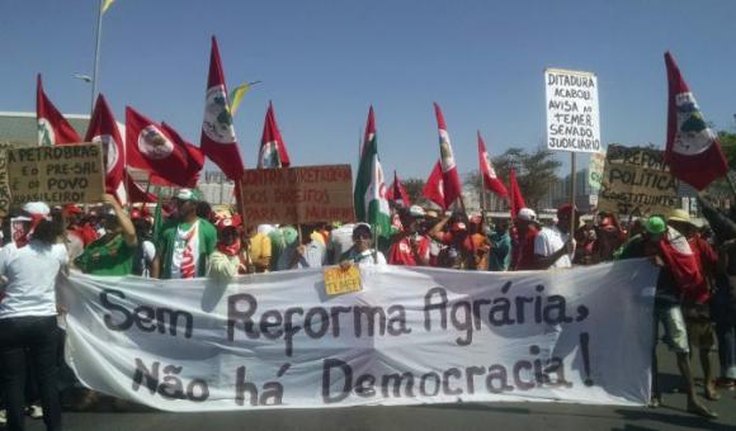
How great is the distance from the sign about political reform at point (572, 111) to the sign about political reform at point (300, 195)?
231 cm

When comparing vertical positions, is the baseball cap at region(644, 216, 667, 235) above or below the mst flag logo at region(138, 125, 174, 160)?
below

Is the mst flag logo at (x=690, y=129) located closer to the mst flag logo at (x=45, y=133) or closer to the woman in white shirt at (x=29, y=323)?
the woman in white shirt at (x=29, y=323)

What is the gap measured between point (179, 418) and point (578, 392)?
11.0 feet

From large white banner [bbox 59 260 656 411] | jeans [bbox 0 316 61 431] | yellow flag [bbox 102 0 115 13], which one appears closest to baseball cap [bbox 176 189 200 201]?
large white banner [bbox 59 260 656 411]

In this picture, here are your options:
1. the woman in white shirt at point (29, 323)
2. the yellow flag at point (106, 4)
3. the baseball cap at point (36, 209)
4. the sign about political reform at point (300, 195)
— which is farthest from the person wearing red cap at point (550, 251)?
the yellow flag at point (106, 4)

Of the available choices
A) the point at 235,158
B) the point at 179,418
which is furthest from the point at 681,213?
the point at 179,418

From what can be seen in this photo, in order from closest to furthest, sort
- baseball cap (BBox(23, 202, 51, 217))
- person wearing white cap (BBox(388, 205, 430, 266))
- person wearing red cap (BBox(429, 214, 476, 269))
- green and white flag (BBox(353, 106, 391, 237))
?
1. baseball cap (BBox(23, 202, 51, 217))
2. green and white flag (BBox(353, 106, 391, 237))
3. person wearing white cap (BBox(388, 205, 430, 266))
4. person wearing red cap (BBox(429, 214, 476, 269))

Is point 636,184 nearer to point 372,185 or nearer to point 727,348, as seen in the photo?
point 727,348

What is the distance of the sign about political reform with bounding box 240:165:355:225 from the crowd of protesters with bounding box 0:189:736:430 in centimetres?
30

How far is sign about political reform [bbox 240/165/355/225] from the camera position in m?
6.76

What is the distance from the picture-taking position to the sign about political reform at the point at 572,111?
7.21m

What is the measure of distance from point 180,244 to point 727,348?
5484mm

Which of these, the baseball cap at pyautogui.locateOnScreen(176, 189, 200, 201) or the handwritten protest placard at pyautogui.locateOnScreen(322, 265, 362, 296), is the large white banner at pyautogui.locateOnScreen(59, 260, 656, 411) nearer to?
the handwritten protest placard at pyautogui.locateOnScreen(322, 265, 362, 296)

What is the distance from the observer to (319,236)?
852 cm
